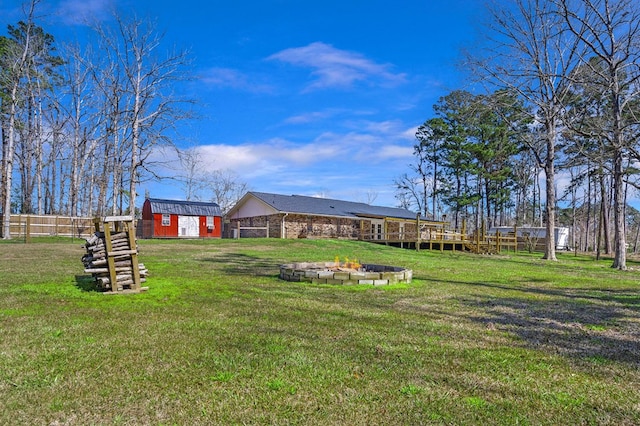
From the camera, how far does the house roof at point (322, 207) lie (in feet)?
106

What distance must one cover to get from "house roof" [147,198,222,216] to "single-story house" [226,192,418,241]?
7.51 ft

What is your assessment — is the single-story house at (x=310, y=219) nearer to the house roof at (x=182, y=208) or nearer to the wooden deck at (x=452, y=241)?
the wooden deck at (x=452, y=241)

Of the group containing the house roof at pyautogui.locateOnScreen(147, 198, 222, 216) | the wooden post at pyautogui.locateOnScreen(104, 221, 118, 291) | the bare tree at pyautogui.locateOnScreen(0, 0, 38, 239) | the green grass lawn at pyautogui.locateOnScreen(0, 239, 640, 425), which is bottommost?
the green grass lawn at pyautogui.locateOnScreen(0, 239, 640, 425)

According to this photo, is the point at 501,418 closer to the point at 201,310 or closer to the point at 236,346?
the point at 236,346

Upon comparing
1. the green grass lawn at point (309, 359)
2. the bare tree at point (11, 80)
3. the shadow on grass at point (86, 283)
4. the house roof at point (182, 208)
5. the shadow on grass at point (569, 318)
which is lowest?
the shadow on grass at point (569, 318)

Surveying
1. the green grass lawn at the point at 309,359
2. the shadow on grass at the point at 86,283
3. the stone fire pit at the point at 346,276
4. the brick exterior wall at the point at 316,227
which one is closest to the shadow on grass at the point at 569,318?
the green grass lawn at the point at 309,359

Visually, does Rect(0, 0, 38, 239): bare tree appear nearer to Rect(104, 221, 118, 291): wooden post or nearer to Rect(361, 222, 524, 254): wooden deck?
Rect(104, 221, 118, 291): wooden post

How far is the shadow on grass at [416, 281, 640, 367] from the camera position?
4.48 metres

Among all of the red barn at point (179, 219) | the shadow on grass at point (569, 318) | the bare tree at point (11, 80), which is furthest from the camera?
the red barn at point (179, 219)

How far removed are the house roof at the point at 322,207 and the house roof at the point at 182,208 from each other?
5.38 meters

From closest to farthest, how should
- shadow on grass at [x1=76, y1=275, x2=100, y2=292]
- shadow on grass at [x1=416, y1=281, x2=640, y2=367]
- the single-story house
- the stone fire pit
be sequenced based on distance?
shadow on grass at [x1=416, y1=281, x2=640, y2=367] < shadow on grass at [x1=76, y1=275, x2=100, y2=292] < the stone fire pit < the single-story house

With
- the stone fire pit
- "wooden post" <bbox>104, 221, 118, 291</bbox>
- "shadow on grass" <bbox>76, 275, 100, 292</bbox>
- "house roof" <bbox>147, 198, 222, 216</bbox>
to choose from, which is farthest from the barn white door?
"wooden post" <bbox>104, 221, 118, 291</bbox>

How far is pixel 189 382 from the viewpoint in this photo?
3301 mm

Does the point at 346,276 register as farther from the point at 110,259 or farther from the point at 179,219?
the point at 179,219
